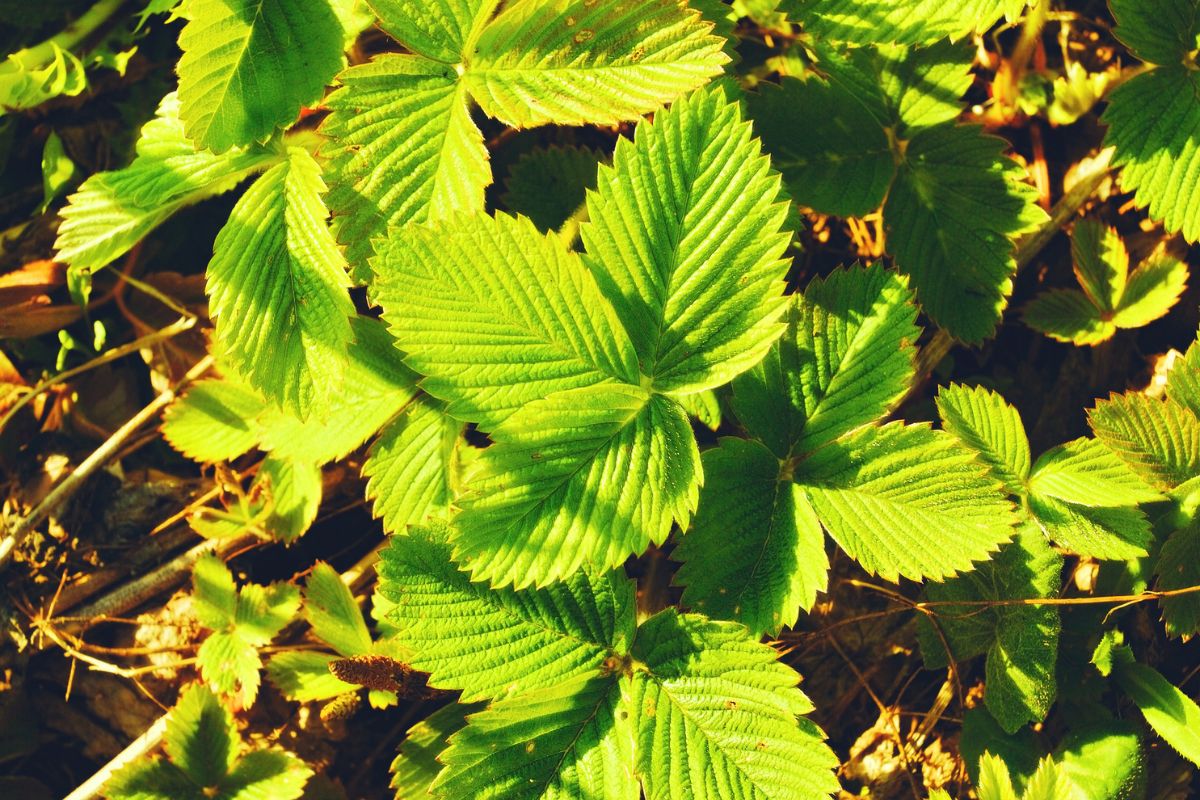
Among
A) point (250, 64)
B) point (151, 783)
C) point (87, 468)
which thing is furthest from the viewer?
point (87, 468)

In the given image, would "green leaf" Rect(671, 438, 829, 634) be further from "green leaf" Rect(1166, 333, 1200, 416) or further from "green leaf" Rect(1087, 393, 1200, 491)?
"green leaf" Rect(1166, 333, 1200, 416)

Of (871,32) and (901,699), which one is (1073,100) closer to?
(871,32)

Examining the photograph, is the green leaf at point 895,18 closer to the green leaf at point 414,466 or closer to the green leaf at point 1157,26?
the green leaf at point 1157,26

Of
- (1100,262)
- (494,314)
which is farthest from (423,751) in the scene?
(1100,262)

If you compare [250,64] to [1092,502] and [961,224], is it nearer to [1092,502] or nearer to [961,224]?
[961,224]

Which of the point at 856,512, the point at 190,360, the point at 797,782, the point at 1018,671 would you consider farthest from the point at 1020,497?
the point at 190,360

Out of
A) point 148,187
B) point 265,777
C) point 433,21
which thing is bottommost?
point 265,777

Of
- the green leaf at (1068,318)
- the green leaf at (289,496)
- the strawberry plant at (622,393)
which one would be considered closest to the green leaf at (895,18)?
the strawberry plant at (622,393)
